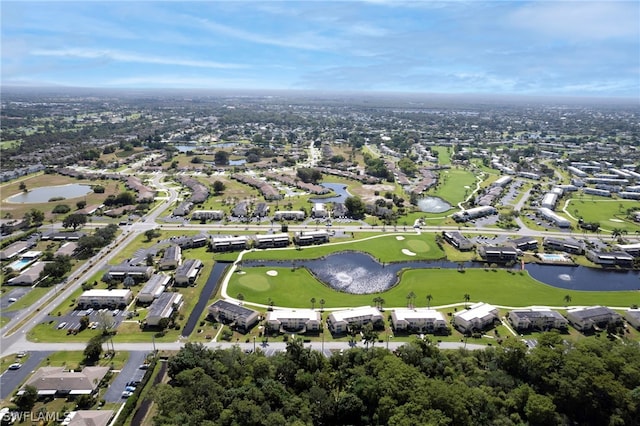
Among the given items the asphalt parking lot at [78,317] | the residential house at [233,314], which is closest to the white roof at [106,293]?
the asphalt parking lot at [78,317]

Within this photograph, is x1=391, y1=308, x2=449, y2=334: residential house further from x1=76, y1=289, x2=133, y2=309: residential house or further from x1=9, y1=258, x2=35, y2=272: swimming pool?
x1=9, y1=258, x2=35, y2=272: swimming pool

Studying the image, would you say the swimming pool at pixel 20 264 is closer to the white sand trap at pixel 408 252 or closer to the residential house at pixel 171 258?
the residential house at pixel 171 258

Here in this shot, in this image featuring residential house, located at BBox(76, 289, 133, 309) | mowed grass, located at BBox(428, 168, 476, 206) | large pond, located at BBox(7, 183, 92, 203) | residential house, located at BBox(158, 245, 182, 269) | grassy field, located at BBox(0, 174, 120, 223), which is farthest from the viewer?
mowed grass, located at BBox(428, 168, 476, 206)

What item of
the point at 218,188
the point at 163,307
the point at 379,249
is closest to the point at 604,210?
the point at 379,249

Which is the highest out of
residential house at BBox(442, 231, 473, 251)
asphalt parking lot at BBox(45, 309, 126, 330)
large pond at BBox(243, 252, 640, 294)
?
residential house at BBox(442, 231, 473, 251)

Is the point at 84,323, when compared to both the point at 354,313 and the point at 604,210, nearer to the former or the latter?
the point at 354,313

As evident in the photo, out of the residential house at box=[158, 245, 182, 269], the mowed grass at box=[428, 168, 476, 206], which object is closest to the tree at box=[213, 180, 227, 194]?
the residential house at box=[158, 245, 182, 269]
